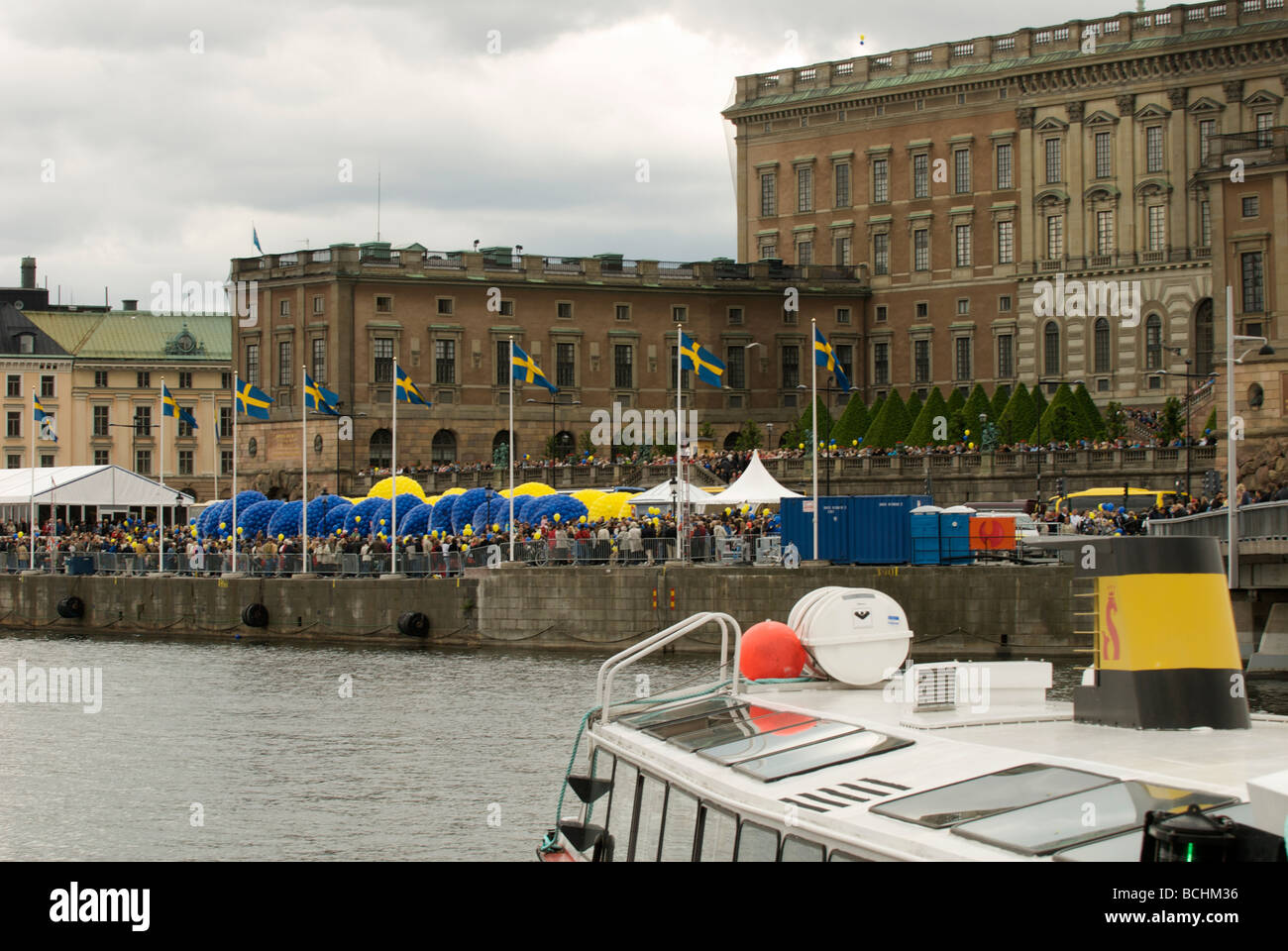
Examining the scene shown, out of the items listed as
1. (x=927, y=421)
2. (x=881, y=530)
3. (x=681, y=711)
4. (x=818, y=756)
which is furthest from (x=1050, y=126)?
(x=818, y=756)

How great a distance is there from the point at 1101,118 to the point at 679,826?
92.0 metres

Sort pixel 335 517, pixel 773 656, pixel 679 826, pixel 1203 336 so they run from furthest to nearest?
pixel 1203 336 → pixel 335 517 → pixel 773 656 → pixel 679 826

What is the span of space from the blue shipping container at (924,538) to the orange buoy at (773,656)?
1160 inches

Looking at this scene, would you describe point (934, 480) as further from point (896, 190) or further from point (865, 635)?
point (865, 635)

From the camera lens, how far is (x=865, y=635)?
15789 millimetres

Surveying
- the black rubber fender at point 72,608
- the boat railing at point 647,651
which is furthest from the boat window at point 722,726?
the black rubber fender at point 72,608

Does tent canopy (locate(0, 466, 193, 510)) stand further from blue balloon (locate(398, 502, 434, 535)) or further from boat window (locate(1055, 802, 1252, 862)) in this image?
boat window (locate(1055, 802, 1252, 862))

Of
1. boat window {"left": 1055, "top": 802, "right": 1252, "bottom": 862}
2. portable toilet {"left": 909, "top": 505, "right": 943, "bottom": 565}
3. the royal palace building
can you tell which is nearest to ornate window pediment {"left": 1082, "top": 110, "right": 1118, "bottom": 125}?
the royal palace building

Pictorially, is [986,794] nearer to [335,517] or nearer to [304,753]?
[304,753]

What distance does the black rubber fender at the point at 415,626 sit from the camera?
4956cm

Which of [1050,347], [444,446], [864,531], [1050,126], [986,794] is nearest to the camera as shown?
[986,794]

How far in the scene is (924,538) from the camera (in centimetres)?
4528

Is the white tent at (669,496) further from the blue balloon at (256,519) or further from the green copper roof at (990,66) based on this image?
the green copper roof at (990,66)
